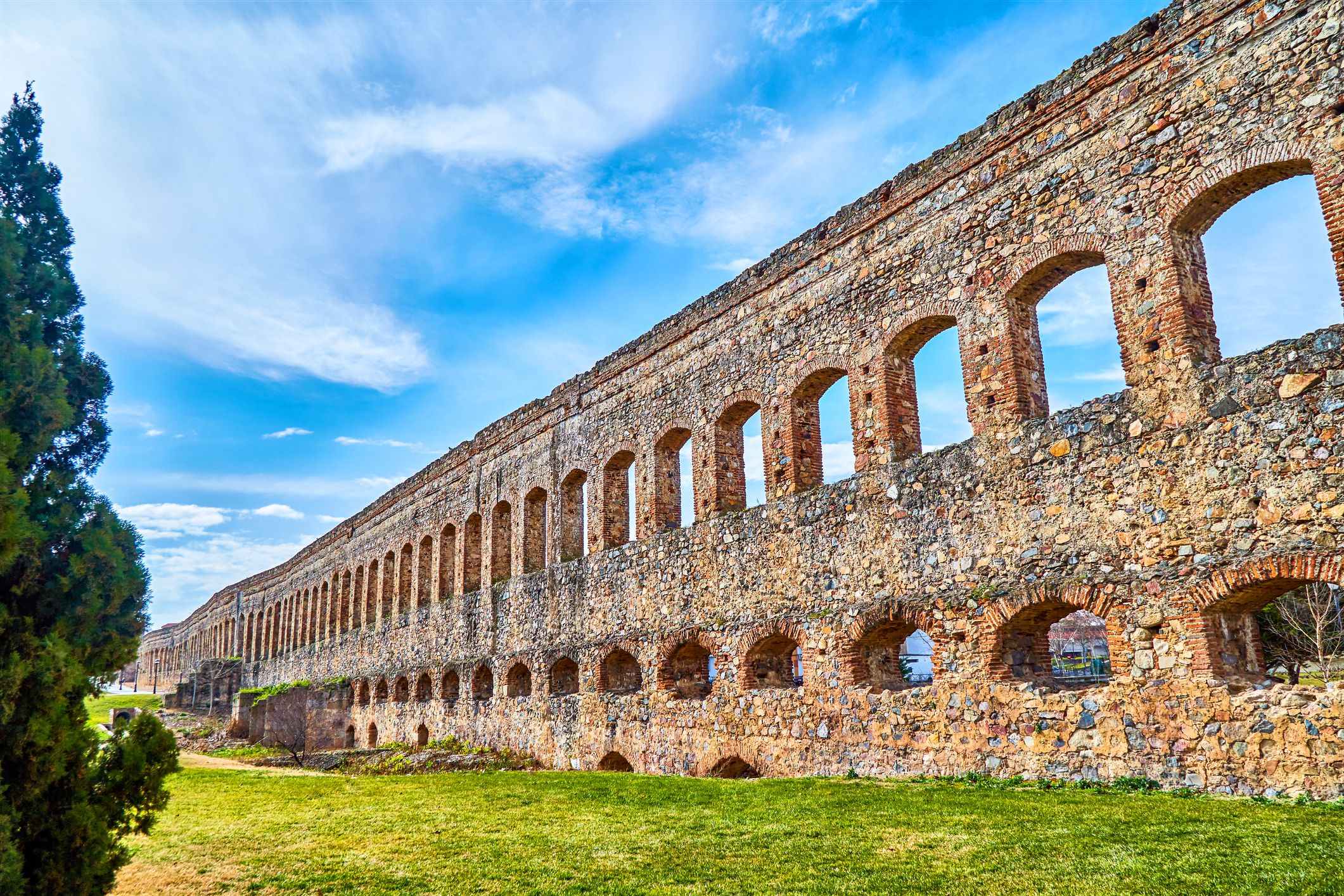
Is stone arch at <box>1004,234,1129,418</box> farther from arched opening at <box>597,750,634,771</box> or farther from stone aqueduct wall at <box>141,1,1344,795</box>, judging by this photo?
arched opening at <box>597,750,634,771</box>

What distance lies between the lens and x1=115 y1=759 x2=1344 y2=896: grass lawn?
5.63 metres

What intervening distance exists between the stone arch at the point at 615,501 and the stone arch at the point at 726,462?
2.56 m

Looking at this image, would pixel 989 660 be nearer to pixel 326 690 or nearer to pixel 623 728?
pixel 623 728

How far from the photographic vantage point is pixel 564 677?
1741 centimetres

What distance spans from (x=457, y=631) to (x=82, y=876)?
16807 mm

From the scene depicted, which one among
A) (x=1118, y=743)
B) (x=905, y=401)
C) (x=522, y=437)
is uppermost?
(x=522, y=437)

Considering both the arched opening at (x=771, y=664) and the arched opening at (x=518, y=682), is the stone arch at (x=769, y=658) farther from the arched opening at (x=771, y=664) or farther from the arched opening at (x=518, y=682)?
the arched opening at (x=518, y=682)

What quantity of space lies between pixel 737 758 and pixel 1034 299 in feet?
23.9

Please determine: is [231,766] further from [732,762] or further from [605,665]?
[732,762]

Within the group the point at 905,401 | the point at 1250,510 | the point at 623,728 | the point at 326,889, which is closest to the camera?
the point at 326,889

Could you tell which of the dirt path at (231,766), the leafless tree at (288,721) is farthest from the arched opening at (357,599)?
the dirt path at (231,766)

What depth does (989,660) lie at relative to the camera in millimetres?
9492

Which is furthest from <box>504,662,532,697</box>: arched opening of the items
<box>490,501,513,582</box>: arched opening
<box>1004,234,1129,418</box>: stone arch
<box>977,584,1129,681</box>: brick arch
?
<box>1004,234,1129,418</box>: stone arch

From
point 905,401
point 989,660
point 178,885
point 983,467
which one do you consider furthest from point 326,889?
point 905,401
